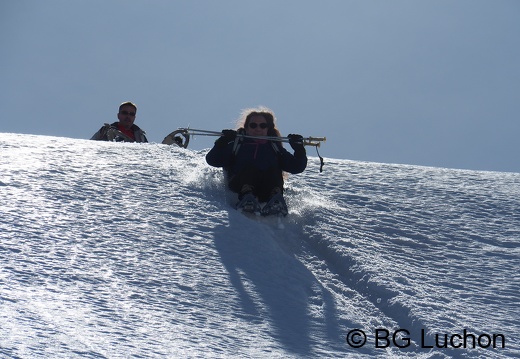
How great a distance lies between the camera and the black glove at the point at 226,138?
6137mm

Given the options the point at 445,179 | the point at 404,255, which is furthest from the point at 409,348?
the point at 445,179

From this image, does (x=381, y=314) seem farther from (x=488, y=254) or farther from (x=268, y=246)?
(x=488, y=254)

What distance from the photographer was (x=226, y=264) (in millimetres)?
4363

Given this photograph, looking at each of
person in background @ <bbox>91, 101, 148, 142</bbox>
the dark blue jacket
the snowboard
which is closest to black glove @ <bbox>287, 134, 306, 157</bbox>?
the dark blue jacket

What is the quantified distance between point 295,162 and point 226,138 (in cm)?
55

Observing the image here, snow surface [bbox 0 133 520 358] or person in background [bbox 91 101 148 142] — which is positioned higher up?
person in background [bbox 91 101 148 142]

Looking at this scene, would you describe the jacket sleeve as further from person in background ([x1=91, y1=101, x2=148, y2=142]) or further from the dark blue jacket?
person in background ([x1=91, y1=101, x2=148, y2=142])

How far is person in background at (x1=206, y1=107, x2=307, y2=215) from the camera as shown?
5961 millimetres

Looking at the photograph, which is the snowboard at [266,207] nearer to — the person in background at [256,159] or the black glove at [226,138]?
the person in background at [256,159]

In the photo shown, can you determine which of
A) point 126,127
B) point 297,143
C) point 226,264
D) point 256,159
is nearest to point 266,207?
point 256,159

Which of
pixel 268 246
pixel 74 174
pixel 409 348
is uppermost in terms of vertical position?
pixel 74 174

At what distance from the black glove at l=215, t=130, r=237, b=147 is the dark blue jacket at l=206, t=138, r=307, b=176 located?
3cm

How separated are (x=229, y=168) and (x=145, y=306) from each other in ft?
8.83

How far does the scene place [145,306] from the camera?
140 inches
